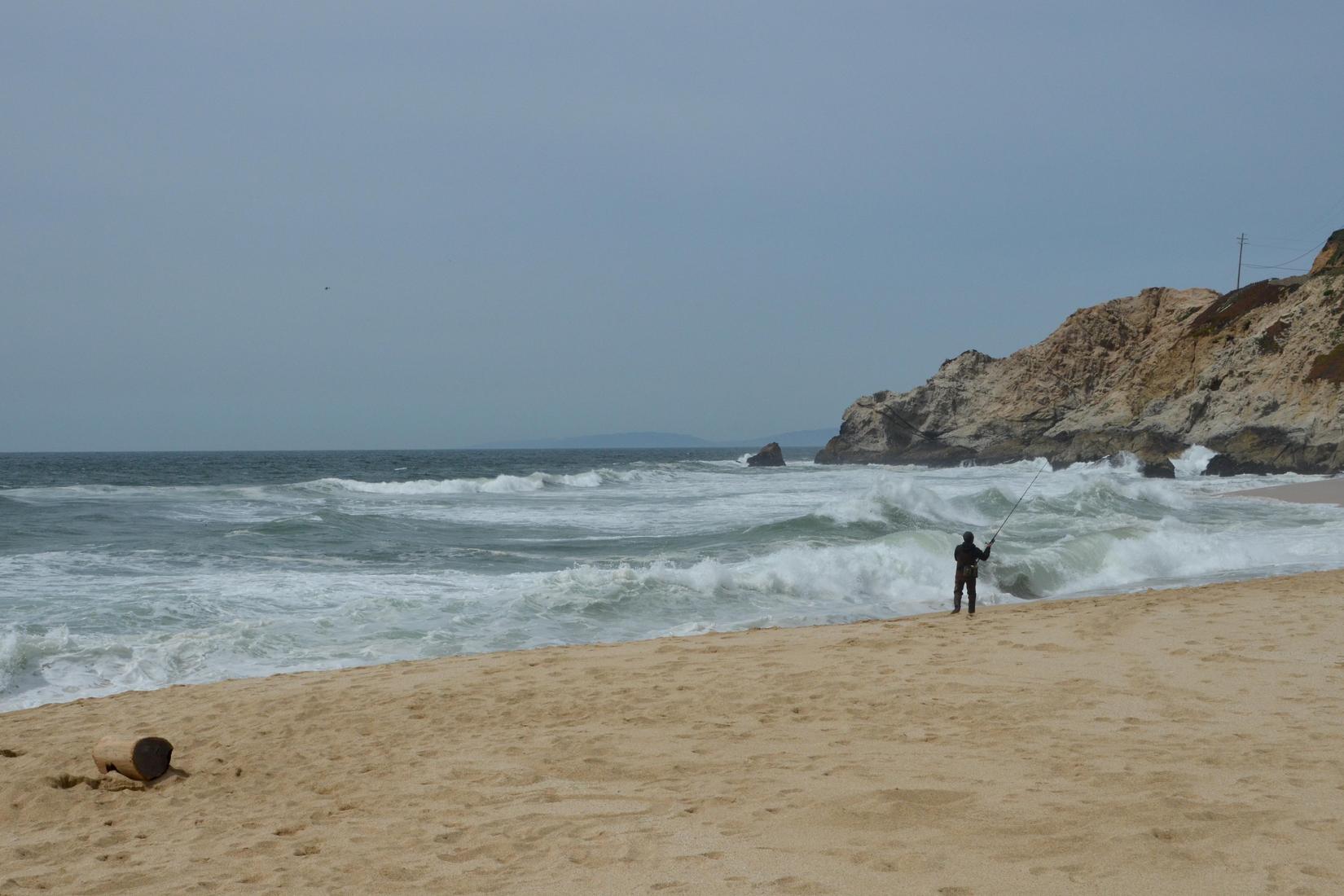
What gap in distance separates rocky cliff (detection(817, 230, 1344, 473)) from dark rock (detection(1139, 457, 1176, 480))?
128 millimetres

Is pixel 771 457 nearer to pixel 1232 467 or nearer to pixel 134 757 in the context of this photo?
pixel 1232 467

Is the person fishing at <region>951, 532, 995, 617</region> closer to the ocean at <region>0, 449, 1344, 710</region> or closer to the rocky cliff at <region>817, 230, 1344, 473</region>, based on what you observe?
the ocean at <region>0, 449, 1344, 710</region>

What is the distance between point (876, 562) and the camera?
48.7ft

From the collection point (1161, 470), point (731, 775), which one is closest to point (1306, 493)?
point (1161, 470)

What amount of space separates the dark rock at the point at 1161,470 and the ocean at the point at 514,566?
29.9 ft

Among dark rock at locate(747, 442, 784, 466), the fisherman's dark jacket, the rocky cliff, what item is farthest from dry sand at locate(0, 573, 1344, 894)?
dark rock at locate(747, 442, 784, 466)

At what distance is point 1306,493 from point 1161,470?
1121 cm

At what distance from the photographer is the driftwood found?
5.64 metres

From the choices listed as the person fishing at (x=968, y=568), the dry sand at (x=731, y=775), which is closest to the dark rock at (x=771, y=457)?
the person fishing at (x=968, y=568)

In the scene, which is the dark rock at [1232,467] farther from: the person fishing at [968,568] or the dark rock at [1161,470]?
the person fishing at [968,568]

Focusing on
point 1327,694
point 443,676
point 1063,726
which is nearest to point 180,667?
point 443,676

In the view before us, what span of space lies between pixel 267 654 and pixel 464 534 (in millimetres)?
10970

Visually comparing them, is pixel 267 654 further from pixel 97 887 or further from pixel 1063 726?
pixel 1063 726

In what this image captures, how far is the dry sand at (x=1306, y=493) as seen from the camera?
25438 mm
